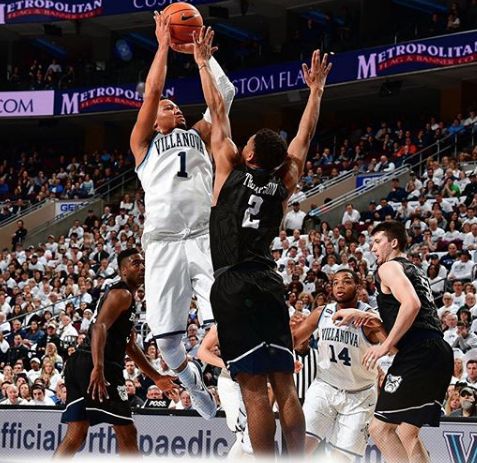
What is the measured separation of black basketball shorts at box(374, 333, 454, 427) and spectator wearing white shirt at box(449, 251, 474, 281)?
29.2 ft

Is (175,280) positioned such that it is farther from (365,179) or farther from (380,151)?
(380,151)

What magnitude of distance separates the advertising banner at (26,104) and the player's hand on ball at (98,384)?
24.6 m

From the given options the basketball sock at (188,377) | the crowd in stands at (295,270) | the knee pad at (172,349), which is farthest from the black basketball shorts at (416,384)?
the crowd in stands at (295,270)

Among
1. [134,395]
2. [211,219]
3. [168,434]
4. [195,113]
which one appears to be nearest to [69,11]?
[195,113]

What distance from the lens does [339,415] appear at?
889cm

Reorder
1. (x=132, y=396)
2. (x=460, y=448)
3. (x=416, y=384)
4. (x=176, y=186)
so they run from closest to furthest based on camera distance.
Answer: (x=176, y=186)
(x=416, y=384)
(x=460, y=448)
(x=132, y=396)

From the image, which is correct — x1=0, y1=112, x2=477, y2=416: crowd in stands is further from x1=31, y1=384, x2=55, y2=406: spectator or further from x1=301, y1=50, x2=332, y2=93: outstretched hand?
x1=301, y1=50, x2=332, y2=93: outstretched hand

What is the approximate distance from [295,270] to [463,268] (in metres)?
2.94

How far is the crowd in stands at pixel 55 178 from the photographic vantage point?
31.0m

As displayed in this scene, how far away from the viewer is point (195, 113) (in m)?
32.4

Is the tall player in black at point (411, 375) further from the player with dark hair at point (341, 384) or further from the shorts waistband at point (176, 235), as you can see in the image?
the shorts waistband at point (176, 235)

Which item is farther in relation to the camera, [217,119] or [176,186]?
[176,186]

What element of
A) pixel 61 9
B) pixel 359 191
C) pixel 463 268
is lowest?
pixel 463 268

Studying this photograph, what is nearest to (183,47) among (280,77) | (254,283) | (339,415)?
(254,283)
